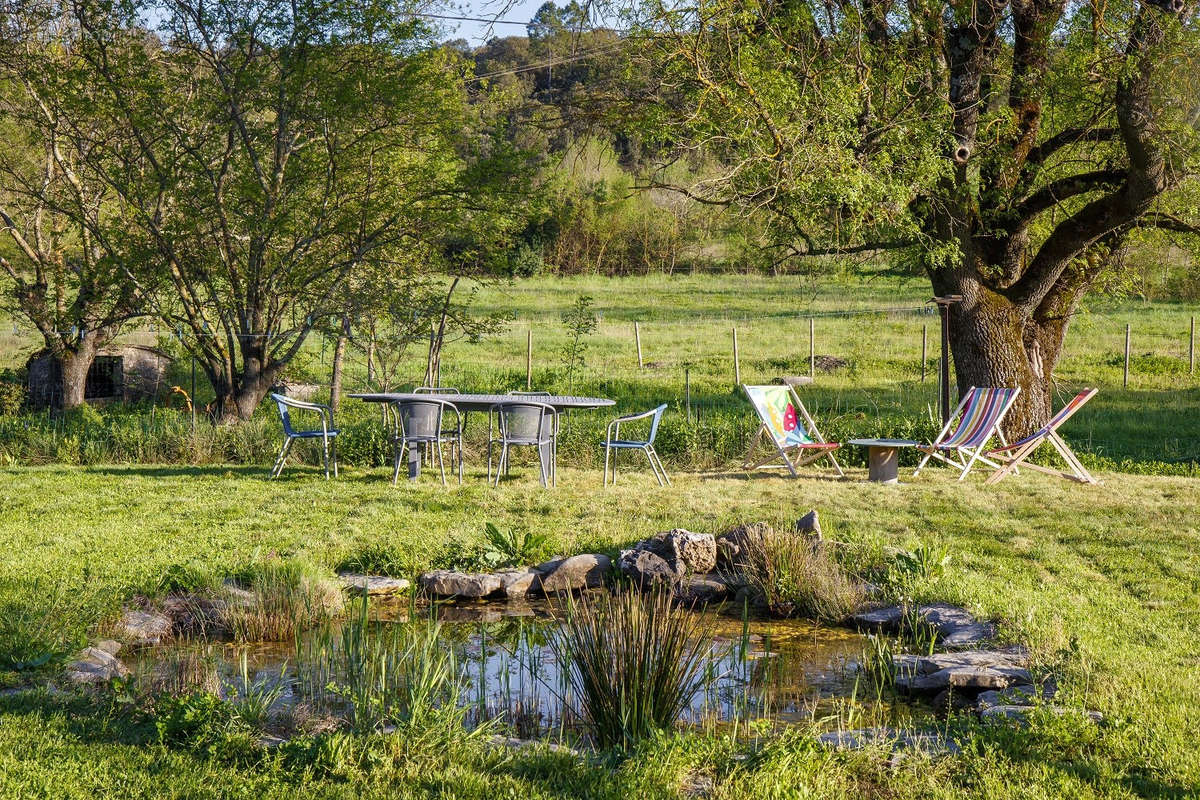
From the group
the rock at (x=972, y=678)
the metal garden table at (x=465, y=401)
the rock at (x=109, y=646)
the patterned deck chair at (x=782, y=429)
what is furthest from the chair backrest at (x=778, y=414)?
the rock at (x=109, y=646)

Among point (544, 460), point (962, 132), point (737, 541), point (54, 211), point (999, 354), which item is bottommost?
point (737, 541)

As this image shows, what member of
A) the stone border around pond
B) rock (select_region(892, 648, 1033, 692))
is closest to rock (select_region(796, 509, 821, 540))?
→ the stone border around pond

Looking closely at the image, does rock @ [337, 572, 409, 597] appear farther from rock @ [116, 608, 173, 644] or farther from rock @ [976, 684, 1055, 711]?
rock @ [976, 684, 1055, 711]

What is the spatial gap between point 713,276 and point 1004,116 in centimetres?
2399

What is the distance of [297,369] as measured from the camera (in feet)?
46.1

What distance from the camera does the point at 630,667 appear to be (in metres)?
3.33

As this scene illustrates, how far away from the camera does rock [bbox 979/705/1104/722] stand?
331cm

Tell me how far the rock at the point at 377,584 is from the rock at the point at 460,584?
126mm

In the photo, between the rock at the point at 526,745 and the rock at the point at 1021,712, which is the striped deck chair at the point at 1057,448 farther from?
the rock at the point at 526,745

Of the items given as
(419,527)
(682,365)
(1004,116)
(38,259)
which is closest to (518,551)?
(419,527)

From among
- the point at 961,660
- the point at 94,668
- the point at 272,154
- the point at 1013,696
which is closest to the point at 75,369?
the point at 272,154

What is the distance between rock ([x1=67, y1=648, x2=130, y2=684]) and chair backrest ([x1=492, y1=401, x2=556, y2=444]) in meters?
4.45

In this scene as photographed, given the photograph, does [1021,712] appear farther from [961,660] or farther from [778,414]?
[778,414]

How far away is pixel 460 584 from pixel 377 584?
413mm
